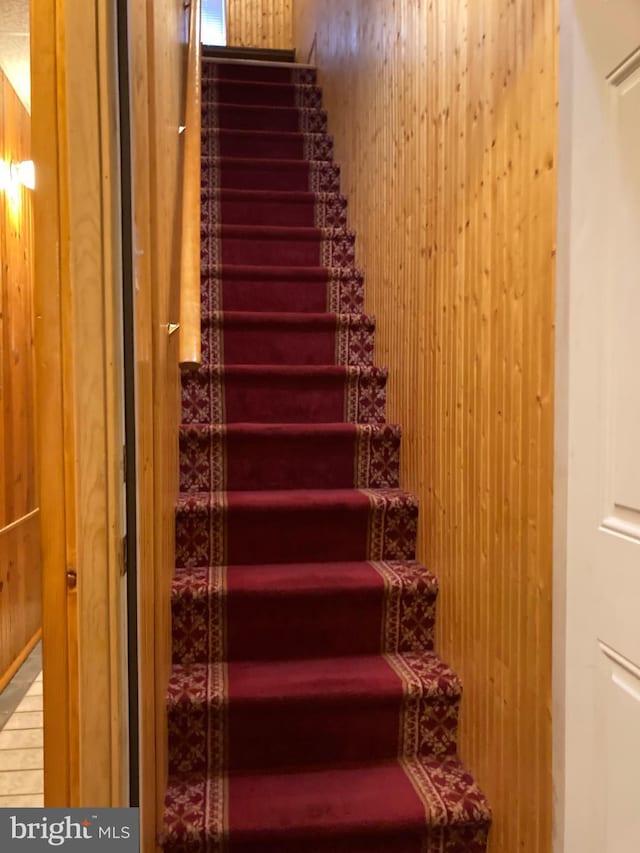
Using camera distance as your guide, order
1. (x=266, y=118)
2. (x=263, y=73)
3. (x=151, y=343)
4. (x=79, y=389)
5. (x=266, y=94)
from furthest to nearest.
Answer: (x=263, y=73), (x=266, y=94), (x=266, y=118), (x=151, y=343), (x=79, y=389)

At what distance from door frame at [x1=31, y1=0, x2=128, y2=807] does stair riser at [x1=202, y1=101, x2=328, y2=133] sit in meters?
3.52

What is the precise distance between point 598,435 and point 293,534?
1.17m

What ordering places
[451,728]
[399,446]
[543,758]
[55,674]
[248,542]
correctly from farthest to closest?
[399,446] → [248,542] → [451,728] → [543,758] → [55,674]

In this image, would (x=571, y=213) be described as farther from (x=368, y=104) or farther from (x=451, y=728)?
(x=368, y=104)

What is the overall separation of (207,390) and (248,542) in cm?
67

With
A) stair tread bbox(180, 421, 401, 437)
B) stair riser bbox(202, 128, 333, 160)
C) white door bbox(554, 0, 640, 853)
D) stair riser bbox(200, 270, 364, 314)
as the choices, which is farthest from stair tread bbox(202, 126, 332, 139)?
white door bbox(554, 0, 640, 853)

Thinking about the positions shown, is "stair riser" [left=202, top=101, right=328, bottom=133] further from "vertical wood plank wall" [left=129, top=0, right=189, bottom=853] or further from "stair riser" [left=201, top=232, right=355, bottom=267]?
"vertical wood plank wall" [left=129, top=0, right=189, bottom=853]

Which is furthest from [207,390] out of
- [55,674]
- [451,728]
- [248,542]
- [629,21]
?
[629,21]

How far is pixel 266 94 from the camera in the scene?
4461 millimetres

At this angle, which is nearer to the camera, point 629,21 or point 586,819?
point 629,21

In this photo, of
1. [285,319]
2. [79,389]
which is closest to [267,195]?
[285,319]

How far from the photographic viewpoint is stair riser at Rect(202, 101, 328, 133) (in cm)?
412

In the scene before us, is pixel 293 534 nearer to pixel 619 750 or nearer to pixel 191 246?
pixel 191 246

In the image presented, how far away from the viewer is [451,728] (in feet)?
5.74
